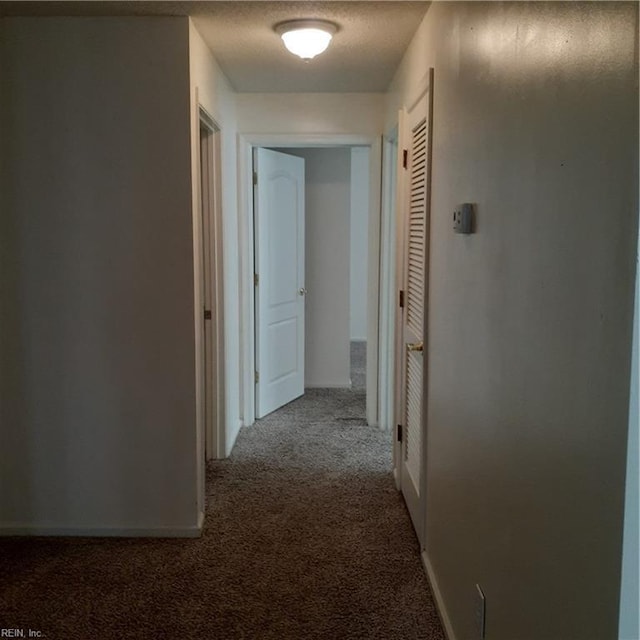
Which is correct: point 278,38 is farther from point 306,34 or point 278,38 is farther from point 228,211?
point 228,211

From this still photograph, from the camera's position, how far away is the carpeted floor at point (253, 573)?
2393 millimetres

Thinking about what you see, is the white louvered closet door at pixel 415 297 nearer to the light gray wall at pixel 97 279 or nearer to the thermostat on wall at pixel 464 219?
the thermostat on wall at pixel 464 219

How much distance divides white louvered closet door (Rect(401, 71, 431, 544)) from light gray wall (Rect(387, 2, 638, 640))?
Answer: 18.6 inches

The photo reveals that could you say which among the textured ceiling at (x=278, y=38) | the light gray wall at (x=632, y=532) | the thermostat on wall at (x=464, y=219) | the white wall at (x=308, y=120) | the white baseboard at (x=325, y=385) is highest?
the textured ceiling at (x=278, y=38)

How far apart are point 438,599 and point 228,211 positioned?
2.56 m

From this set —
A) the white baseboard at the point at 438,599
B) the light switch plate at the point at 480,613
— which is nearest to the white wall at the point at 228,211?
the white baseboard at the point at 438,599

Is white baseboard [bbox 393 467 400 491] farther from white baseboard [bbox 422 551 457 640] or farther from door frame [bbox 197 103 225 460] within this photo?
door frame [bbox 197 103 225 460]

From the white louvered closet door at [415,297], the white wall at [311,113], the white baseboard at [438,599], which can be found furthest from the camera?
the white wall at [311,113]

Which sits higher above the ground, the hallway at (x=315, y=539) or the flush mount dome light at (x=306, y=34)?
the flush mount dome light at (x=306, y=34)

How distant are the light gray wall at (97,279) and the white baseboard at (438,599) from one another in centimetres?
106

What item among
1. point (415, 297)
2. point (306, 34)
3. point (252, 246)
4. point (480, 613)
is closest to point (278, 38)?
point (306, 34)

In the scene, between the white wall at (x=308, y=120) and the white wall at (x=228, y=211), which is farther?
the white wall at (x=308, y=120)

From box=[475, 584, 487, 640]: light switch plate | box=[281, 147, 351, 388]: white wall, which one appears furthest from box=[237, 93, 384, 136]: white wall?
box=[475, 584, 487, 640]: light switch plate

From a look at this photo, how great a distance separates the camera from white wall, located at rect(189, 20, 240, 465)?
128 inches
